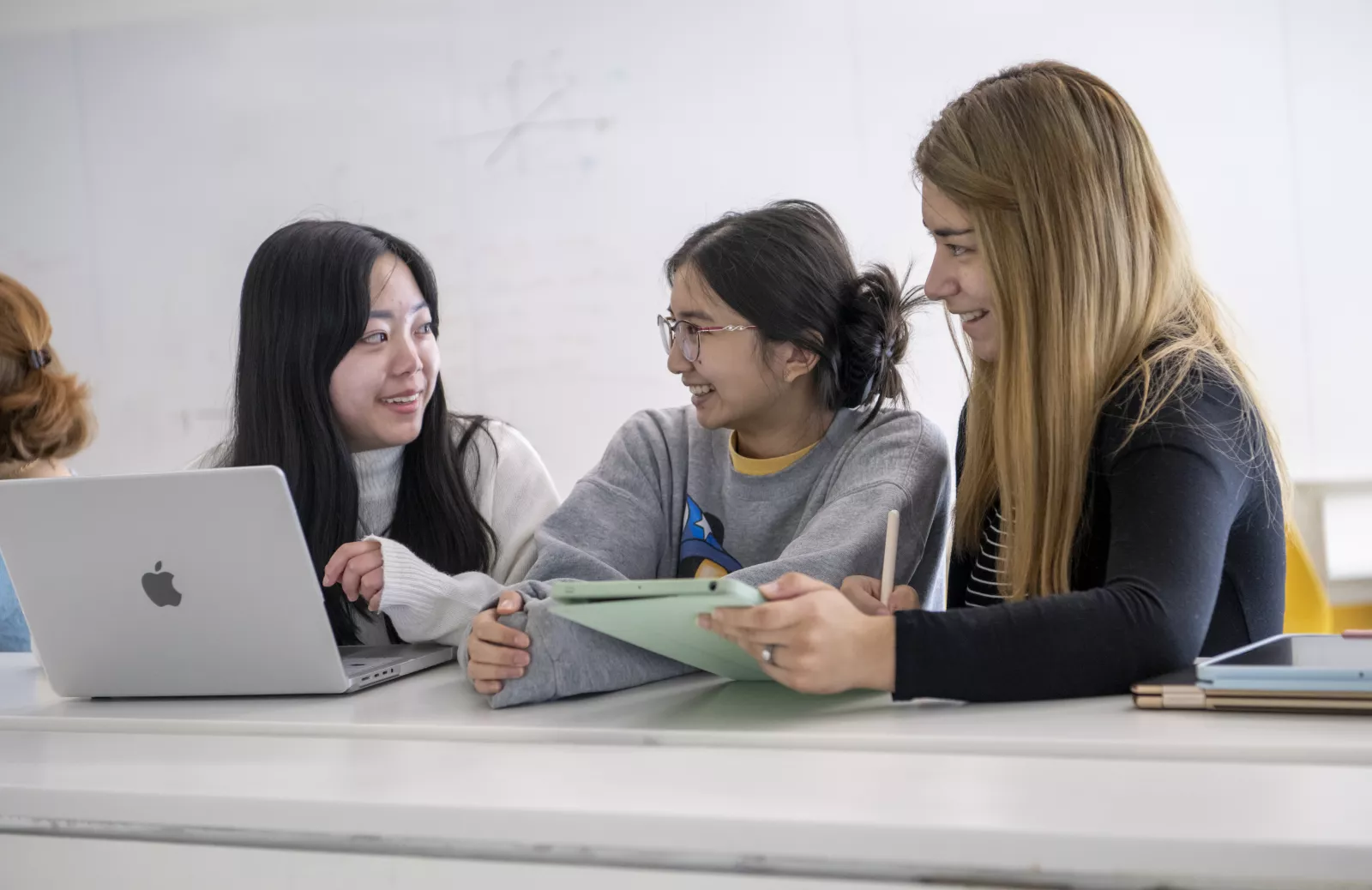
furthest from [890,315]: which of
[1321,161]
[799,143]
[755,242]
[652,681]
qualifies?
[1321,161]

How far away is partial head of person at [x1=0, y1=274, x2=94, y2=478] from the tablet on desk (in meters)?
2.00

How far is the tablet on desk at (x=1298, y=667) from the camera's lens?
31.3 inches

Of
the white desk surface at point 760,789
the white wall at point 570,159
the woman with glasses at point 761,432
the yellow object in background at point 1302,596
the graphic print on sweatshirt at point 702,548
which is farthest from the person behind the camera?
the white wall at point 570,159

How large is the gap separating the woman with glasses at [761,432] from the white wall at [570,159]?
3.92 feet

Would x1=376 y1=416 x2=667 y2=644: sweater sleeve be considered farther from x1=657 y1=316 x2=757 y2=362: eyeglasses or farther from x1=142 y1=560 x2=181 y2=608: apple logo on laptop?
x1=142 y1=560 x2=181 y2=608: apple logo on laptop

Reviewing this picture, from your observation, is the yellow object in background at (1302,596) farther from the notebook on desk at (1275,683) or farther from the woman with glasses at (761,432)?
the notebook on desk at (1275,683)

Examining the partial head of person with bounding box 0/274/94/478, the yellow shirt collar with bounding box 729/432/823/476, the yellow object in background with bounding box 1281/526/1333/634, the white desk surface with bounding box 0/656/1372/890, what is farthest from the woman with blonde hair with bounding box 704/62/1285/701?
the partial head of person with bounding box 0/274/94/478

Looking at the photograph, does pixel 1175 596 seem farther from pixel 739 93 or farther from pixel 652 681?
pixel 739 93

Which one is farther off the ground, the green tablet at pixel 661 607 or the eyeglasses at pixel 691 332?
the eyeglasses at pixel 691 332

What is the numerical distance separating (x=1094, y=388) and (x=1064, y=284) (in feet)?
0.35

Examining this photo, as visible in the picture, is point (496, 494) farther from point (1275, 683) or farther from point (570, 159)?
point (570, 159)

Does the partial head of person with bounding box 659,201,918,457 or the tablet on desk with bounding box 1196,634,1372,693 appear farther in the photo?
the partial head of person with bounding box 659,201,918,457

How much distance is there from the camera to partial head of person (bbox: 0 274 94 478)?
211 cm

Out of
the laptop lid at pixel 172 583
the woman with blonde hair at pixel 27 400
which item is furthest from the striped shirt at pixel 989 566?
the woman with blonde hair at pixel 27 400
